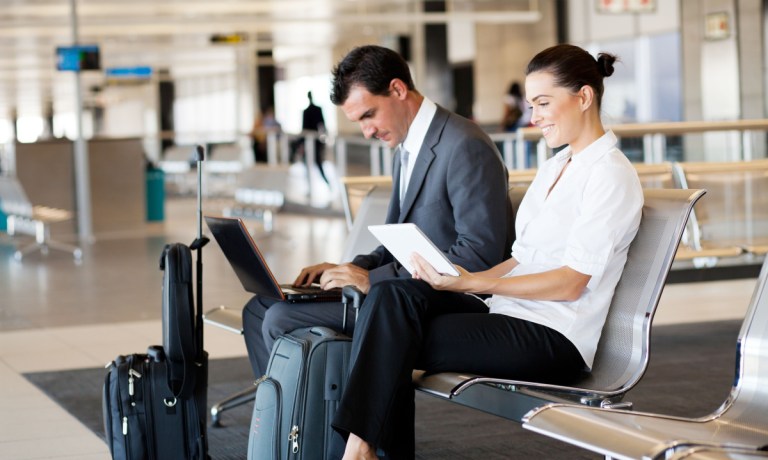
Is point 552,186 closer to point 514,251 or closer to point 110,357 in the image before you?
point 514,251

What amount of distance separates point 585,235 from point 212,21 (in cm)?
2287

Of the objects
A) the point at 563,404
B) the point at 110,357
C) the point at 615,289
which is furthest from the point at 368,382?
the point at 110,357

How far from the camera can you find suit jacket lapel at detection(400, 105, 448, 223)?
3586 millimetres

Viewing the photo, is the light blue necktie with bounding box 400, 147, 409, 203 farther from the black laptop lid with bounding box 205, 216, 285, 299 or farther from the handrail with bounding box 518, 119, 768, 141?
the handrail with bounding box 518, 119, 768, 141

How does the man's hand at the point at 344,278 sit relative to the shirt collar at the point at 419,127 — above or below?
below

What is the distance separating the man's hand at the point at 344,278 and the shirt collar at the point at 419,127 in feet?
1.45

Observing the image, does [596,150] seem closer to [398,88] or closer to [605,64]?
[605,64]

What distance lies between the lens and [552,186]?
3.20m

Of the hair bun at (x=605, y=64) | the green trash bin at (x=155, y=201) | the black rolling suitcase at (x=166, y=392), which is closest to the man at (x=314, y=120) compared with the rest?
the green trash bin at (x=155, y=201)

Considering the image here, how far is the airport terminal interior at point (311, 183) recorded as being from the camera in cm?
470

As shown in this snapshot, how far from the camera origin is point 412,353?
2871 mm

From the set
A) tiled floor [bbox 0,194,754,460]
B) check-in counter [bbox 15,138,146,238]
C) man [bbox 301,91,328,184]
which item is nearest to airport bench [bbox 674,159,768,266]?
tiled floor [bbox 0,194,754,460]

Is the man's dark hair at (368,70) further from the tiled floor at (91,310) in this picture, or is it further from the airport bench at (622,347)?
the tiled floor at (91,310)

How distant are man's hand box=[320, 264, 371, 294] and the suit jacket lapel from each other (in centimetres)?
30
